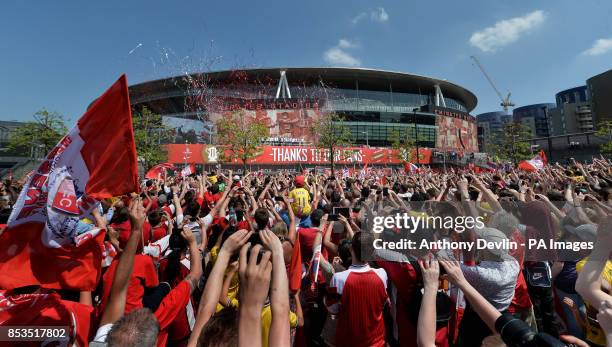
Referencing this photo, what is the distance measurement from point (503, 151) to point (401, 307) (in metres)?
53.8

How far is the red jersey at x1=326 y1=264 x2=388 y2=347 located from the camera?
317cm

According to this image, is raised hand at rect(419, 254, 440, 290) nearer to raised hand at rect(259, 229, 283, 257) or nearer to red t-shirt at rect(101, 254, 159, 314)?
raised hand at rect(259, 229, 283, 257)

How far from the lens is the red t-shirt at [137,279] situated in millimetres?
2744

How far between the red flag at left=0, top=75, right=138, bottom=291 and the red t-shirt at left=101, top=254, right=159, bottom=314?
0.43 feet

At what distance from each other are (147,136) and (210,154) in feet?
38.5

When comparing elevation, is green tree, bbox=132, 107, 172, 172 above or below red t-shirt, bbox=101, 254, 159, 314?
above

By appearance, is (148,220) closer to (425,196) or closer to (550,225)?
(550,225)

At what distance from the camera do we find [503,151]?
48094 millimetres

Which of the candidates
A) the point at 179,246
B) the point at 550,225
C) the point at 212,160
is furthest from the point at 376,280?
the point at 212,160

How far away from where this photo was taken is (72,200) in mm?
2619

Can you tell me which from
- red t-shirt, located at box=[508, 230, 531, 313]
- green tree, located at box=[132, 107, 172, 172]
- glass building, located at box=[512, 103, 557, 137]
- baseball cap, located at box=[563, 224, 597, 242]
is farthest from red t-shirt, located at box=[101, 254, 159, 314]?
glass building, located at box=[512, 103, 557, 137]

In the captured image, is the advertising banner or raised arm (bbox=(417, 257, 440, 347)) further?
the advertising banner

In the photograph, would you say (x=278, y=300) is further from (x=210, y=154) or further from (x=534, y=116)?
(x=534, y=116)

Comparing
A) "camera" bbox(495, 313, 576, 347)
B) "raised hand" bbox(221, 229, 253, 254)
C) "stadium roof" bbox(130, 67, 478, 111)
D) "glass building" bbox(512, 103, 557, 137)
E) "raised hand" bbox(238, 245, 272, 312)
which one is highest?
"glass building" bbox(512, 103, 557, 137)
